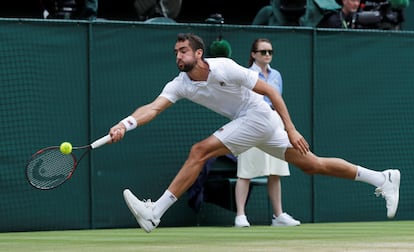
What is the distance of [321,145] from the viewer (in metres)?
14.5

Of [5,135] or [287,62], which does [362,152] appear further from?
[5,135]

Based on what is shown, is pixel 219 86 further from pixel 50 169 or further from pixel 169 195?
pixel 50 169

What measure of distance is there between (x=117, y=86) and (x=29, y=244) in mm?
3518

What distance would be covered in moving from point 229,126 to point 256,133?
0.26 metres

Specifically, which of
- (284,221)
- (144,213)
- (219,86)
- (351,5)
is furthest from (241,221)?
(351,5)

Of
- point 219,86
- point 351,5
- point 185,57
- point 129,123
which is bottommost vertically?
point 129,123

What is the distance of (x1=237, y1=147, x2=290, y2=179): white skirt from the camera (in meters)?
13.4

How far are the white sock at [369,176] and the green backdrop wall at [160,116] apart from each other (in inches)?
105

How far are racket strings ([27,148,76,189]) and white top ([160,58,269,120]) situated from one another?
1.30 metres

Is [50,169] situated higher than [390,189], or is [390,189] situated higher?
[50,169]

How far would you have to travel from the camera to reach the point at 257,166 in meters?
13.4

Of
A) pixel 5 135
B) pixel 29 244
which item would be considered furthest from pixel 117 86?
pixel 29 244

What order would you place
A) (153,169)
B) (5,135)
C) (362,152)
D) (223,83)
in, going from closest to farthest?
(223,83) → (5,135) → (153,169) → (362,152)

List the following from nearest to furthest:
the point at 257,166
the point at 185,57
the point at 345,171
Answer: the point at 185,57 < the point at 345,171 < the point at 257,166
